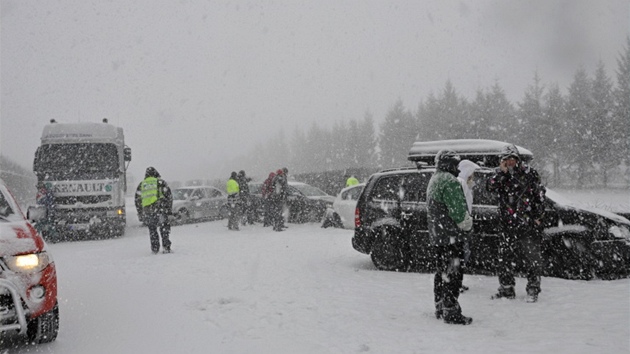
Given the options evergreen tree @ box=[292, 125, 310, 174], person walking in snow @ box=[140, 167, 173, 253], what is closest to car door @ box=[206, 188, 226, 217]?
person walking in snow @ box=[140, 167, 173, 253]

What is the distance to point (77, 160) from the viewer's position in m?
13.9

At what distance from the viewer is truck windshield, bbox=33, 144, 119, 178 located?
13.6 m

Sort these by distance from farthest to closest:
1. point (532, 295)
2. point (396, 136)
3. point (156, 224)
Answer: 1. point (396, 136)
2. point (156, 224)
3. point (532, 295)

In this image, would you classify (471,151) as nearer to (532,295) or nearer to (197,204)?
(532,295)

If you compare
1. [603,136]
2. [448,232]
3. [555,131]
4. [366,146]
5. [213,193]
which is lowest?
[213,193]

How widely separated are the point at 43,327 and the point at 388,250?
5.28m

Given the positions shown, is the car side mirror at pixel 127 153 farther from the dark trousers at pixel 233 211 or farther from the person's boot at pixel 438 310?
the person's boot at pixel 438 310

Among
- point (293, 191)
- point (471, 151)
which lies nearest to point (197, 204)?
point (293, 191)

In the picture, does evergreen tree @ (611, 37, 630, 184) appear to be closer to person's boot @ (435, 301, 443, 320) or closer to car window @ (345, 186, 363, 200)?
car window @ (345, 186, 363, 200)

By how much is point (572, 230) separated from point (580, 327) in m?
2.39

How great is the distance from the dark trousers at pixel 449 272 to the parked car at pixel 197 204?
14.5m

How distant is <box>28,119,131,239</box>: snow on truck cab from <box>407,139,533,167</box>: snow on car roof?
9.69m

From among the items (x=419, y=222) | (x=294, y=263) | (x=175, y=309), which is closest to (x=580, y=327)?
(x=419, y=222)

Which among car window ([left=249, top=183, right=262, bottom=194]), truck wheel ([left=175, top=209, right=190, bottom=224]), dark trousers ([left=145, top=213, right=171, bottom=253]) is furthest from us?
car window ([left=249, top=183, right=262, bottom=194])
